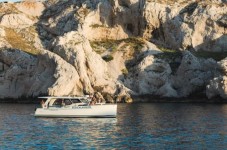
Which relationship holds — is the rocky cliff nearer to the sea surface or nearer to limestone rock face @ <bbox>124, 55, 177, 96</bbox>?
limestone rock face @ <bbox>124, 55, 177, 96</bbox>

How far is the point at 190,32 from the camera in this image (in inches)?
6560

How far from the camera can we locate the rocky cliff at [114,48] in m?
139

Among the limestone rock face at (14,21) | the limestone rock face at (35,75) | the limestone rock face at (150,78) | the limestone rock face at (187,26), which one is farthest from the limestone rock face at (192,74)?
the limestone rock face at (14,21)

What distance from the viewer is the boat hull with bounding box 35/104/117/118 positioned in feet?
285

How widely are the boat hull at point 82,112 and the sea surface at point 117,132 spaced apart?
2.42 meters

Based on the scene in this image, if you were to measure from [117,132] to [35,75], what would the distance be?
80435 millimetres

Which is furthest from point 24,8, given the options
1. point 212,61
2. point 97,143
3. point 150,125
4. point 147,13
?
point 97,143

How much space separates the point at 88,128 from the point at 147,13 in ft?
341

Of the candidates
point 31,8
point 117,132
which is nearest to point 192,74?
point 31,8

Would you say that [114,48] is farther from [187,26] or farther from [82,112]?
[82,112]

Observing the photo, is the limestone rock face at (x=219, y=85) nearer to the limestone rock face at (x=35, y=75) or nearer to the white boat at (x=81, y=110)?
the limestone rock face at (x=35, y=75)

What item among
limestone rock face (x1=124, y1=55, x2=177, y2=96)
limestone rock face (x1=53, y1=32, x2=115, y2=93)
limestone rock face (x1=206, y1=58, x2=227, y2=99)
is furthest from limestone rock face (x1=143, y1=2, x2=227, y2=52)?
limestone rock face (x1=53, y1=32, x2=115, y2=93)

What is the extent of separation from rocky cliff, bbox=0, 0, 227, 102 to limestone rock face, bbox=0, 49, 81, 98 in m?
0.27

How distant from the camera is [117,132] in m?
64.9
